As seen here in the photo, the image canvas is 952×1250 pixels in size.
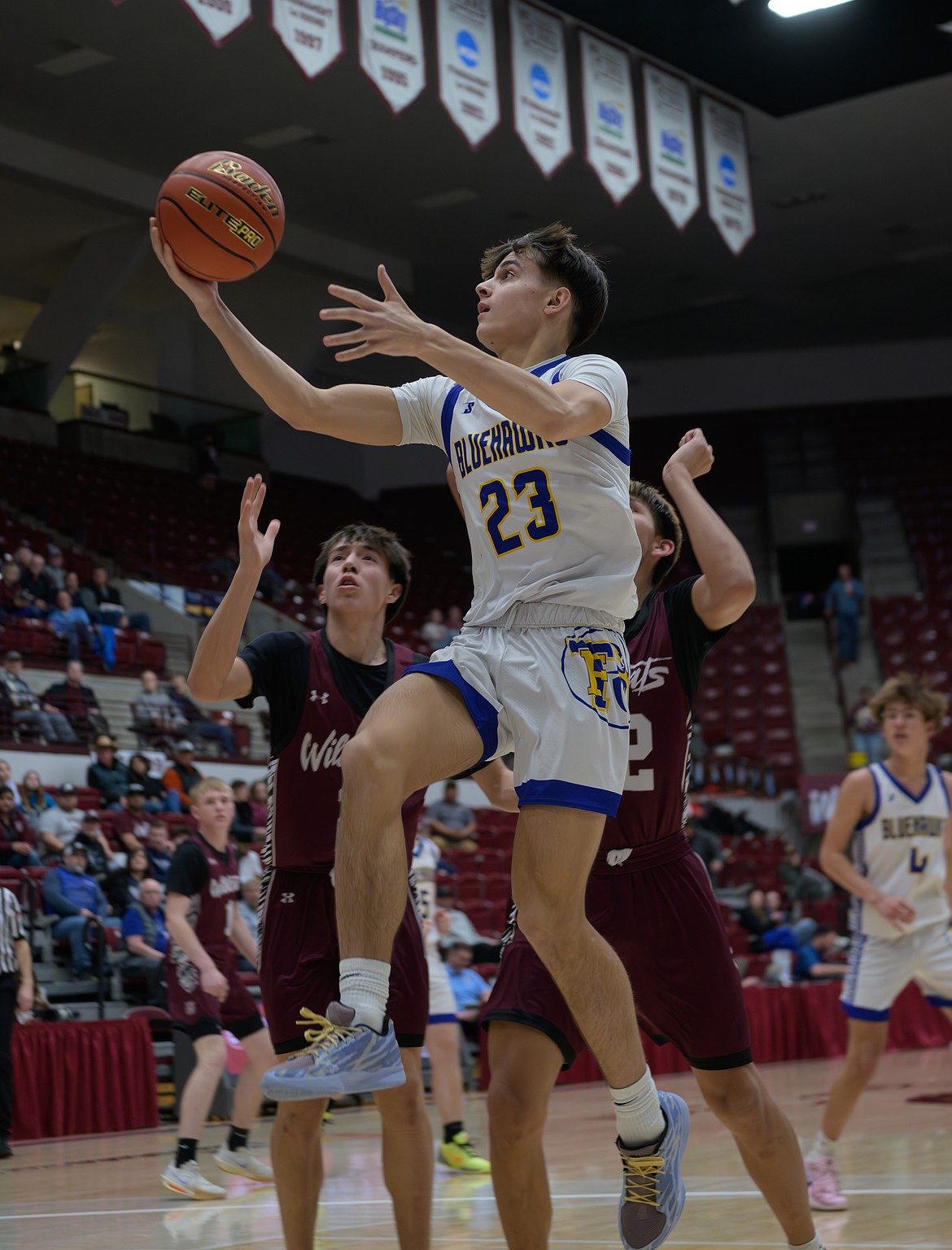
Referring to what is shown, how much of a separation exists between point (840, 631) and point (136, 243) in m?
12.5

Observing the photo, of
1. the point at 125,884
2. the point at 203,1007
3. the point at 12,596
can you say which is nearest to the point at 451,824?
the point at 125,884

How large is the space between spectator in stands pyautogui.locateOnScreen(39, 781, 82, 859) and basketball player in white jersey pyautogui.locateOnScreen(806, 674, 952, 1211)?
6879 mm

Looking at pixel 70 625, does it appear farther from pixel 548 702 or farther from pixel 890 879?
pixel 548 702

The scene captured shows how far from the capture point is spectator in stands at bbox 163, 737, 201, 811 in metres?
13.7

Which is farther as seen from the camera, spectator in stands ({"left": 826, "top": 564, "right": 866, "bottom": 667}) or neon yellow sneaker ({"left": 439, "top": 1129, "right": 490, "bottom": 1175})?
spectator in stands ({"left": 826, "top": 564, "right": 866, "bottom": 667})

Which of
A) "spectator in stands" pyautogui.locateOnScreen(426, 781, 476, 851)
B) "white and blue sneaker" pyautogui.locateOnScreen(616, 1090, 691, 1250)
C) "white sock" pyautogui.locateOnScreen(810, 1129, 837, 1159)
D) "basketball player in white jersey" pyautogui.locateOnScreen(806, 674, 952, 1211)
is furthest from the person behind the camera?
"spectator in stands" pyautogui.locateOnScreen(426, 781, 476, 851)

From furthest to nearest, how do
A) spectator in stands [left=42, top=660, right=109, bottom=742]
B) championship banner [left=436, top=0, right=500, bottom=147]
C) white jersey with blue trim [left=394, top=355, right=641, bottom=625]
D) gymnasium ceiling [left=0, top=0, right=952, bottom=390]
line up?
gymnasium ceiling [left=0, top=0, right=952, bottom=390]
championship banner [left=436, top=0, right=500, bottom=147]
spectator in stands [left=42, top=660, right=109, bottom=742]
white jersey with blue trim [left=394, top=355, right=641, bottom=625]

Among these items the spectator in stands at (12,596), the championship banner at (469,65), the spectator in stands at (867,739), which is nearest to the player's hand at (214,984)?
the spectator in stands at (12,596)

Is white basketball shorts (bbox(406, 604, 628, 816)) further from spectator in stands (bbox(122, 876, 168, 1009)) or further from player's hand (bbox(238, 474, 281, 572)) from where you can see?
spectator in stands (bbox(122, 876, 168, 1009))

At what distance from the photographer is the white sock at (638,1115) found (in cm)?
353

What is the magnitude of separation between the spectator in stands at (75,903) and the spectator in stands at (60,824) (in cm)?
36

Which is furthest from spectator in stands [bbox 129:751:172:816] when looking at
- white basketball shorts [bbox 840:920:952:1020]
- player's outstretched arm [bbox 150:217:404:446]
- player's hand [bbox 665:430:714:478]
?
player's outstretched arm [bbox 150:217:404:446]

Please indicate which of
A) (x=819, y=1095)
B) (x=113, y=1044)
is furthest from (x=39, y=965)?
(x=819, y=1095)

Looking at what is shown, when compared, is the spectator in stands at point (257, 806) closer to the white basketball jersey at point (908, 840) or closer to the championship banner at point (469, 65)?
the championship banner at point (469, 65)
